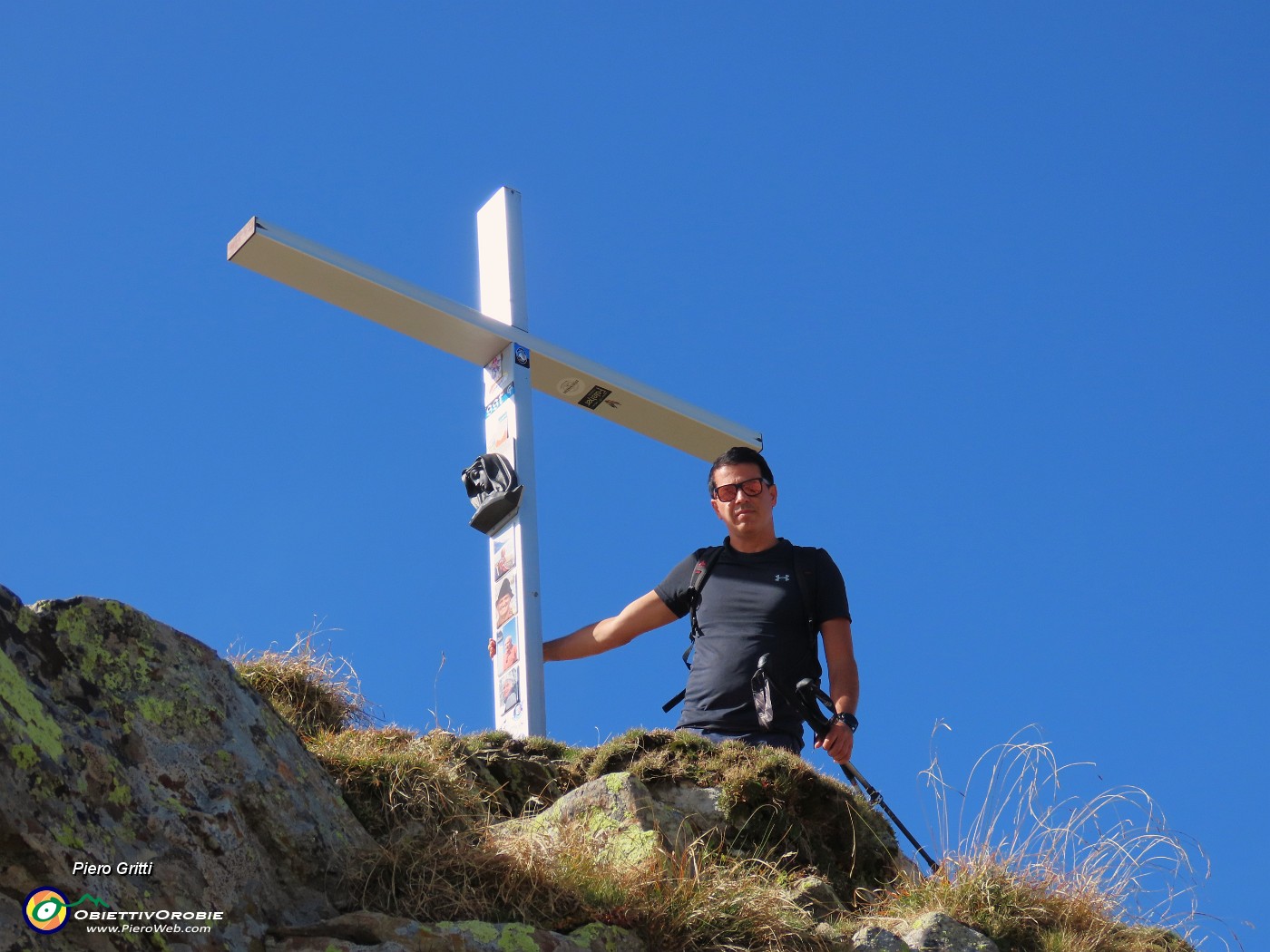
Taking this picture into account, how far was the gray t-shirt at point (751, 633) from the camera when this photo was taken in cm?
627

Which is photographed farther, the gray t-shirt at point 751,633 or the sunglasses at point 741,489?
the sunglasses at point 741,489

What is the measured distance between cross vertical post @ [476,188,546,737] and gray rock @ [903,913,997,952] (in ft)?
9.94

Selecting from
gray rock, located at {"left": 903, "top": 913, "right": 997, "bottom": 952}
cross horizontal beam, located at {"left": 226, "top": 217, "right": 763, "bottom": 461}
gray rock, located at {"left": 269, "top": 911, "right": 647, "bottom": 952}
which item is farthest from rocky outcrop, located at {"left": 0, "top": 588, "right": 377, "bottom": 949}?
cross horizontal beam, located at {"left": 226, "top": 217, "right": 763, "bottom": 461}

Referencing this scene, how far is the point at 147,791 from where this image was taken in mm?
3750

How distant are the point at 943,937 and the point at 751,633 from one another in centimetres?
188

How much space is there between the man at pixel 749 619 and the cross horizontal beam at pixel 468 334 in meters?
2.32

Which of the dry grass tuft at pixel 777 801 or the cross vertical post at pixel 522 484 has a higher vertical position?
the cross vertical post at pixel 522 484

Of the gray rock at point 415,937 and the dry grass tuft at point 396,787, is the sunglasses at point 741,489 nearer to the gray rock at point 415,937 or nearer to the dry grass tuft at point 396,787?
the dry grass tuft at point 396,787

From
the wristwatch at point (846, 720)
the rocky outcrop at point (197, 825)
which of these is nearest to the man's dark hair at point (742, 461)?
the wristwatch at point (846, 720)

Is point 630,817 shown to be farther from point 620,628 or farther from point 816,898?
point 620,628

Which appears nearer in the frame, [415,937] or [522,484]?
[415,937]

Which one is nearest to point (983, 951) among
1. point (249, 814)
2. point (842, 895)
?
point (842, 895)

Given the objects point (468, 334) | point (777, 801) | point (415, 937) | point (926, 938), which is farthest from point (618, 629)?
point (415, 937)

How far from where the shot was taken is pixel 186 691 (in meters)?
4.14
